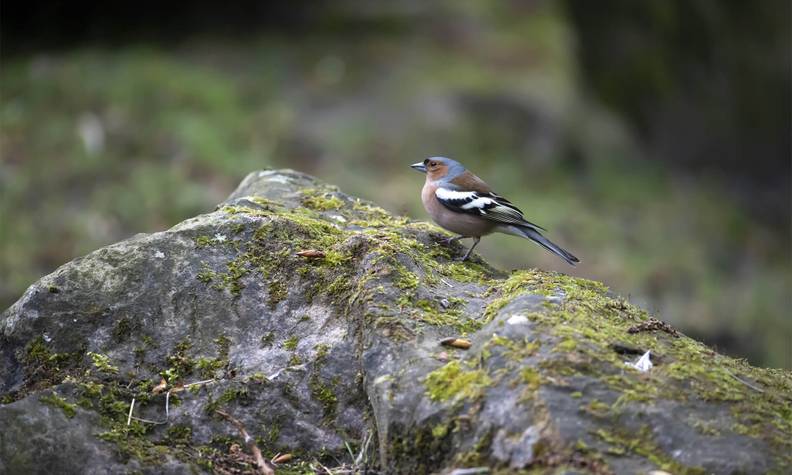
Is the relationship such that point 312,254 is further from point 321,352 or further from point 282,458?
point 282,458

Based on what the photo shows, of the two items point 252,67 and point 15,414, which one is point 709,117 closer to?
point 252,67

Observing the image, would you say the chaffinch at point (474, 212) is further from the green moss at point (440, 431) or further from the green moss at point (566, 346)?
the green moss at point (440, 431)

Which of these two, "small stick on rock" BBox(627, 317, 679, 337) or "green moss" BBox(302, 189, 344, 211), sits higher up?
"small stick on rock" BBox(627, 317, 679, 337)

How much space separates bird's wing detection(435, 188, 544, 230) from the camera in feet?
21.3

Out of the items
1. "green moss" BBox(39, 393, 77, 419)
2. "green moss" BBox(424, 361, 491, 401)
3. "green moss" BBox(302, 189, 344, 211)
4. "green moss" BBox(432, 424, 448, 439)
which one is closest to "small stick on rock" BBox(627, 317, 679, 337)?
"green moss" BBox(424, 361, 491, 401)

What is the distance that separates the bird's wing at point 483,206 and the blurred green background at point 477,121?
5140 mm

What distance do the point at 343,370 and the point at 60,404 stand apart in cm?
125

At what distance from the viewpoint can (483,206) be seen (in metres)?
6.55

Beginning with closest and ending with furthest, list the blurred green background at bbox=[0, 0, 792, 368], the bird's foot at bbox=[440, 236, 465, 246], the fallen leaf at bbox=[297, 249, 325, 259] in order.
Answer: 1. the fallen leaf at bbox=[297, 249, 325, 259]
2. the bird's foot at bbox=[440, 236, 465, 246]
3. the blurred green background at bbox=[0, 0, 792, 368]

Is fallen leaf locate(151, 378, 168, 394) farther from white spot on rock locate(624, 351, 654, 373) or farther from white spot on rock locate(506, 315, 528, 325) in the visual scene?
white spot on rock locate(624, 351, 654, 373)

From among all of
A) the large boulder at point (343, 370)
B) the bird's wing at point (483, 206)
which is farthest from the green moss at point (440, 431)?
the bird's wing at point (483, 206)

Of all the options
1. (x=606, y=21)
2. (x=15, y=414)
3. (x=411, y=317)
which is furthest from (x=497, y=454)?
(x=606, y=21)

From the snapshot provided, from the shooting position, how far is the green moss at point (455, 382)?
344 cm

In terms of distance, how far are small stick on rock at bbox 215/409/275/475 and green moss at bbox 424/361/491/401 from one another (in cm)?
83
